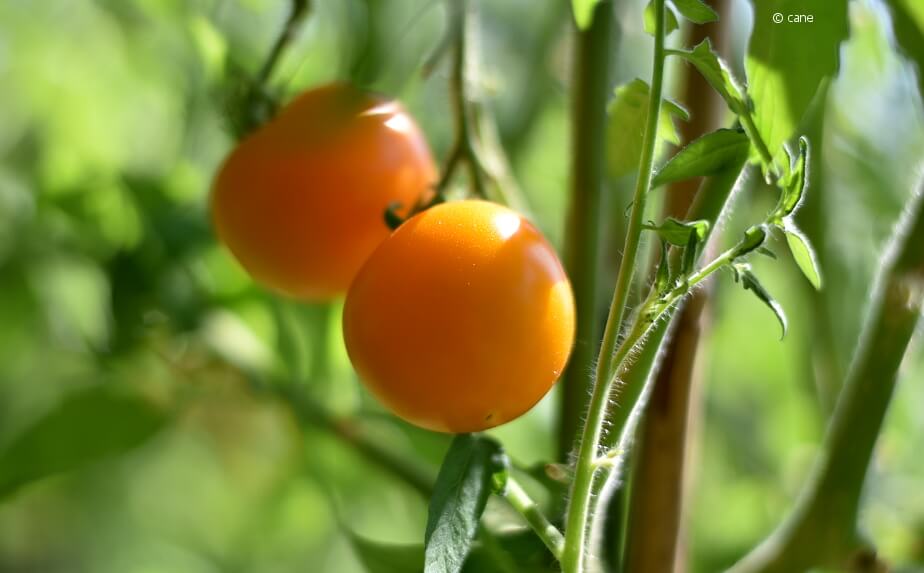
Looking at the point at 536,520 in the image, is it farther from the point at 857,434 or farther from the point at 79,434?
the point at 79,434

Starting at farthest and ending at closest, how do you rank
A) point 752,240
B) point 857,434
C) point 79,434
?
point 79,434 < point 857,434 < point 752,240

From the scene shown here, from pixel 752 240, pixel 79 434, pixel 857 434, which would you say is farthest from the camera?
pixel 79 434

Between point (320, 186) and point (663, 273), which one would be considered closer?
point (663, 273)

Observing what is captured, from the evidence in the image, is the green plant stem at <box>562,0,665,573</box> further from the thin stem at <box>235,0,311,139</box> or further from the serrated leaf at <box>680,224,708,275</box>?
the thin stem at <box>235,0,311,139</box>

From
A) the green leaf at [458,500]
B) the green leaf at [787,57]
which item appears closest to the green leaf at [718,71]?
the green leaf at [787,57]

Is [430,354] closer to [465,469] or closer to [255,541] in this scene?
[465,469]

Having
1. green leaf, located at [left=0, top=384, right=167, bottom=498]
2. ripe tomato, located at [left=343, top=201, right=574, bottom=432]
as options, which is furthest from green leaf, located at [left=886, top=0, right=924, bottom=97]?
green leaf, located at [left=0, top=384, right=167, bottom=498]

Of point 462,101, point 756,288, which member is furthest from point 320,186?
point 756,288
